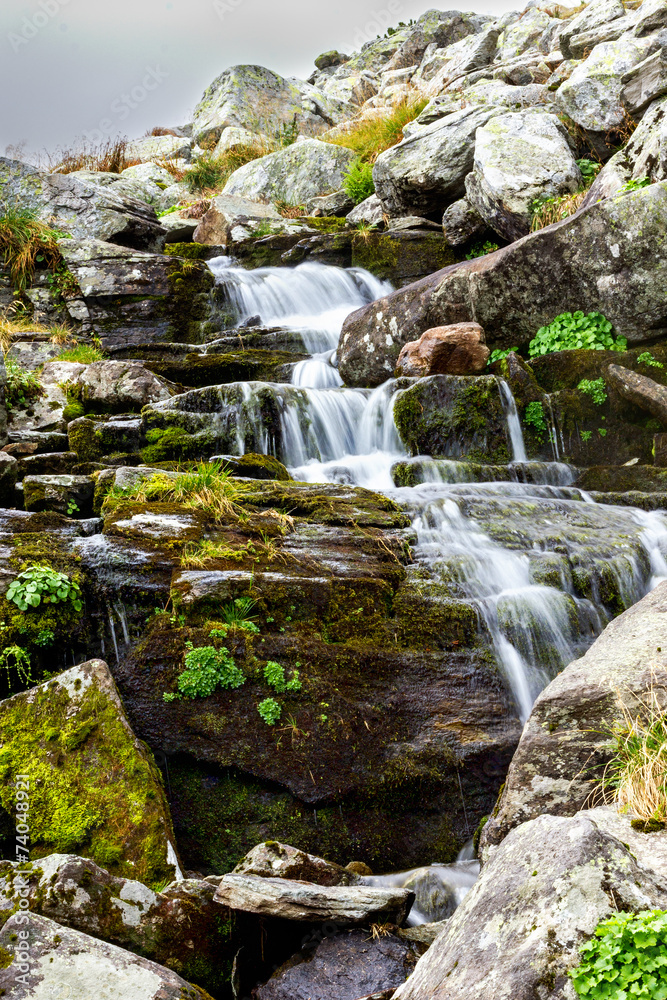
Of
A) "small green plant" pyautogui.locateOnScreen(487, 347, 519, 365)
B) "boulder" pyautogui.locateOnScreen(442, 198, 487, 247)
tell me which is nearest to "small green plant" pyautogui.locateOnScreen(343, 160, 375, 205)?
"boulder" pyautogui.locateOnScreen(442, 198, 487, 247)

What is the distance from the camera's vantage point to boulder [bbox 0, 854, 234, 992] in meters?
2.86

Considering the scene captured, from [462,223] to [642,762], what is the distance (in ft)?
38.0

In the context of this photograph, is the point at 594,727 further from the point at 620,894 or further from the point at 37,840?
the point at 37,840

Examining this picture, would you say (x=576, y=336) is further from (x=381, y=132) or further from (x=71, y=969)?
(x=381, y=132)

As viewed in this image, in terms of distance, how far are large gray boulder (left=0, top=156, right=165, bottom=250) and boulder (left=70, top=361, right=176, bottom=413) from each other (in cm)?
610

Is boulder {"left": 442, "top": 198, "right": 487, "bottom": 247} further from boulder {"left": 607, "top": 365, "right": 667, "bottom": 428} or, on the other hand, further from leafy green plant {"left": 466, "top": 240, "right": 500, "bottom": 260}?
boulder {"left": 607, "top": 365, "right": 667, "bottom": 428}

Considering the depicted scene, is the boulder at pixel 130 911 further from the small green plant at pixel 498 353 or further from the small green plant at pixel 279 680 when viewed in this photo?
the small green plant at pixel 498 353

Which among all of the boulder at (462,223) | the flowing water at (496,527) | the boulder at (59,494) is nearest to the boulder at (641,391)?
the flowing water at (496,527)

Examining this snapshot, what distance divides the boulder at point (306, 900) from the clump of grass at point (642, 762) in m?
1.18

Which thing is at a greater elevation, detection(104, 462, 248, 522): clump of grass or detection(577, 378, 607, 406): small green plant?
detection(577, 378, 607, 406): small green plant

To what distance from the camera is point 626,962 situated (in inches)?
65.2

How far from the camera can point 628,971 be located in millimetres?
1646

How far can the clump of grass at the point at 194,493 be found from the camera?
532 cm

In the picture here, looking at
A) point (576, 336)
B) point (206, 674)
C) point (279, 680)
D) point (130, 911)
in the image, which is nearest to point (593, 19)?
point (576, 336)
